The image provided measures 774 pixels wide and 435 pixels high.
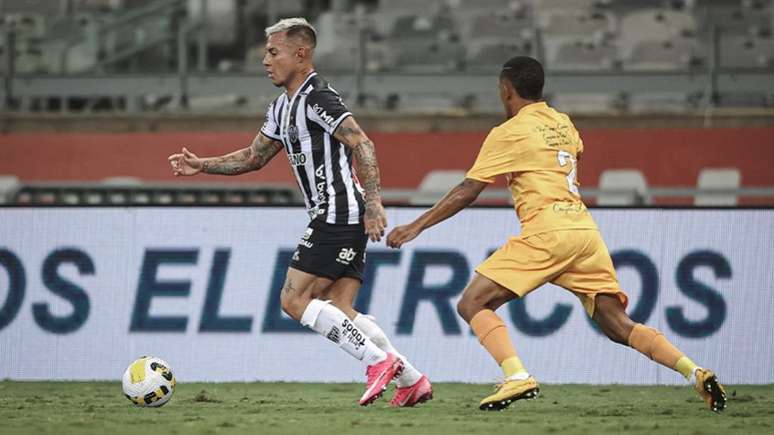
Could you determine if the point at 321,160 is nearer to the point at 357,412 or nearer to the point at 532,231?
the point at 532,231

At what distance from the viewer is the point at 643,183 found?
1623 centimetres

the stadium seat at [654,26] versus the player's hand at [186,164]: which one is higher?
the stadium seat at [654,26]

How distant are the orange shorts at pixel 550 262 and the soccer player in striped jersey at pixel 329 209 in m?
0.83

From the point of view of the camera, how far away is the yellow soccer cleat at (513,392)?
835 cm

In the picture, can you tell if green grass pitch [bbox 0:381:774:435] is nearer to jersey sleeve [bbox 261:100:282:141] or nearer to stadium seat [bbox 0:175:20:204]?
jersey sleeve [bbox 261:100:282:141]

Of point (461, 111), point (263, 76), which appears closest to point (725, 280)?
point (461, 111)

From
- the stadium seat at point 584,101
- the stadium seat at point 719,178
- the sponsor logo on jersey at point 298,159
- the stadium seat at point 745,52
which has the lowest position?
the stadium seat at point 719,178

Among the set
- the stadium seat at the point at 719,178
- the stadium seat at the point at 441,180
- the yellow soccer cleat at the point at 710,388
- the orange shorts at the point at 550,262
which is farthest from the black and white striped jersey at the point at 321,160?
the stadium seat at the point at 719,178

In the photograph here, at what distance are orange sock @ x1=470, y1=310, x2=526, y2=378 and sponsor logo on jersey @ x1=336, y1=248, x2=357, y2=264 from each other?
871 mm

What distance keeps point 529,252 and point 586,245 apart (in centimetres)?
34

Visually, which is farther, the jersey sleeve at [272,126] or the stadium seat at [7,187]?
the stadium seat at [7,187]

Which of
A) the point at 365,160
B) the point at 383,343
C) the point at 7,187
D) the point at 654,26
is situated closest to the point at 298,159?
the point at 365,160

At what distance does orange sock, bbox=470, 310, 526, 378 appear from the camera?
28.1 feet

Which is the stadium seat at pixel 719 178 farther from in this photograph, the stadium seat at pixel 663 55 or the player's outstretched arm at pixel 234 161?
the player's outstretched arm at pixel 234 161
